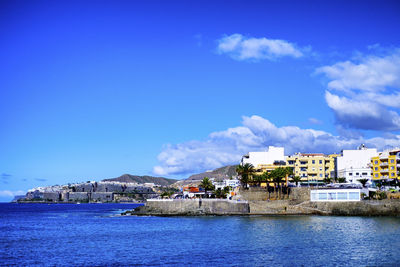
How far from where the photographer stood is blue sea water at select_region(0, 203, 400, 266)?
4956cm

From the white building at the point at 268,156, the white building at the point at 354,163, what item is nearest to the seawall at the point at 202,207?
the white building at the point at 354,163

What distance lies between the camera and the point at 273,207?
112m

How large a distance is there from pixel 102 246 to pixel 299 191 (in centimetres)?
6662

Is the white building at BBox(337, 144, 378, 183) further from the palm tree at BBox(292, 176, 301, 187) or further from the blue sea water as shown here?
the blue sea water

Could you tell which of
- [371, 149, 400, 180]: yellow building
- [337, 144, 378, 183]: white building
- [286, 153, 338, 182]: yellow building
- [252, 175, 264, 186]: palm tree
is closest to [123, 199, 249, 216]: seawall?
[252, 175, 264, 186]: palm tree

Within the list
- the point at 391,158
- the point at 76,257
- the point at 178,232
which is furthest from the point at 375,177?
the point at 76,257

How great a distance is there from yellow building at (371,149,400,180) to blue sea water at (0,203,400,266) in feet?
138

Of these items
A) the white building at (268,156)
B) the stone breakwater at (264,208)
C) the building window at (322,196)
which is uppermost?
the white building at (268,156)

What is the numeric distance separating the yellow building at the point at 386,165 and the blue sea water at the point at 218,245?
138 feet

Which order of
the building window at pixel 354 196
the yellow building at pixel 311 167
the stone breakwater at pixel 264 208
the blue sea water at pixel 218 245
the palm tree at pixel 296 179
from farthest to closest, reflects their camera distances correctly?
the yellow building at pixel 311 167, the palm tree at pixel 296 179, the building window at pixel 354 196, the stone breakwater at pixel 264 208, the blue sea water at pixel 218 245

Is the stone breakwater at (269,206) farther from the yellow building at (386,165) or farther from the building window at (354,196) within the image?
the yellow building at (386,165)

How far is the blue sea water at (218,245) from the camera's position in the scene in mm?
49562

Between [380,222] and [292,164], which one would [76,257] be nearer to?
[380,222]

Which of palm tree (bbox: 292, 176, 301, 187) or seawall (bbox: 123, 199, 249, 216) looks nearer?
seawall (bbox: 123, 199, 249, 216)
